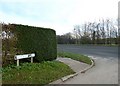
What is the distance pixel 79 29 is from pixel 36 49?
218 ft

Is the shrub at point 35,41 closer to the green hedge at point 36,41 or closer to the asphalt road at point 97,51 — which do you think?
the green hedge at point 36,41

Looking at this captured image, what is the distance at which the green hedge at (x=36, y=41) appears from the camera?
1241 cm

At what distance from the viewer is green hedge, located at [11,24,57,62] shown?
12.4 meters

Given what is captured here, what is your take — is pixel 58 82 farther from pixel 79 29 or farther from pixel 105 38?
pixel 79 29

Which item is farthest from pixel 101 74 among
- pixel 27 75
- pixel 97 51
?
pixel 97 51

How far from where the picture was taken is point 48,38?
15758mm

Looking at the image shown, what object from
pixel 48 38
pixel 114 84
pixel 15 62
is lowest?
pixel 114 84

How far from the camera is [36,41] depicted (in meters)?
14.0

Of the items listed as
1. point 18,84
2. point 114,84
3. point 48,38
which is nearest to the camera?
point 18,84

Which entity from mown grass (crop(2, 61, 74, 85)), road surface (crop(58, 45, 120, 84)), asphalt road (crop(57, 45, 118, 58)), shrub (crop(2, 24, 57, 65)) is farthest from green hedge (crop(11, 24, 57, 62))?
asphalt road (crop(57, 45, 118, 58))

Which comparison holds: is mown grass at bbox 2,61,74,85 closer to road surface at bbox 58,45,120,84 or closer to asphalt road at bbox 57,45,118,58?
road surface at bbox 58,45,120,84

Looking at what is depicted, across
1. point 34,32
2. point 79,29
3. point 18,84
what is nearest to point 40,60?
point 34,32

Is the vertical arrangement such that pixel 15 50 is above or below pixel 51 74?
above

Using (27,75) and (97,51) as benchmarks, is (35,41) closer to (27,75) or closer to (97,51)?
(27,75)
